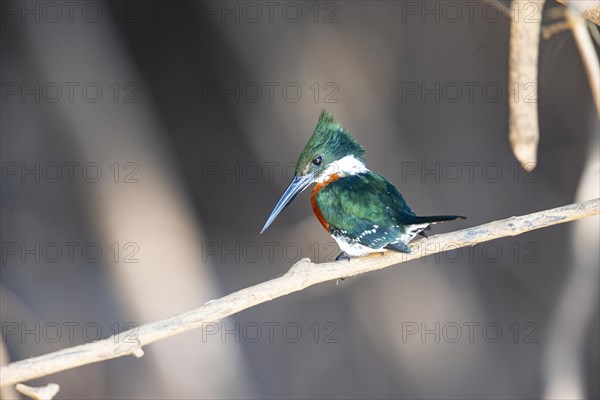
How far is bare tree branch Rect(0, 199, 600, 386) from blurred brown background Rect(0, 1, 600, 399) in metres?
0.97

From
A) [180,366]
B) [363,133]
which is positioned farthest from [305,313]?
[363,133]

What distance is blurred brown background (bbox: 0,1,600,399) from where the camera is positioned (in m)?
2.83

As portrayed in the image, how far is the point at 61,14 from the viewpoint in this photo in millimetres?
2805

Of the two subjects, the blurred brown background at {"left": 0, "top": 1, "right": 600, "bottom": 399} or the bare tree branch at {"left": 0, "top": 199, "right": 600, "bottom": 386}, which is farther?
the blurred brown background at {"left": 0, "top": 1, "right": 600, "bottom": 399}

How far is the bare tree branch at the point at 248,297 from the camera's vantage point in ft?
5.58

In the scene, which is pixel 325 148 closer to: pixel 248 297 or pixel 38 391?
pixel 248 297

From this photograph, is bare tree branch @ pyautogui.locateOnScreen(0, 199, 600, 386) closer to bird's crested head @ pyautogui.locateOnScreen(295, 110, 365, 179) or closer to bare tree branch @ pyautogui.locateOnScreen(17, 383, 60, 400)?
bare tree branch @ pyautogui.locateOnScreen(17, 383, 60, 400)

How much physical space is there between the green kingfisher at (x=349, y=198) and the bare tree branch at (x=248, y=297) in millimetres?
60

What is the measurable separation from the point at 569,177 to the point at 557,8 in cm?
65

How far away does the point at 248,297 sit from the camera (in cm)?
183

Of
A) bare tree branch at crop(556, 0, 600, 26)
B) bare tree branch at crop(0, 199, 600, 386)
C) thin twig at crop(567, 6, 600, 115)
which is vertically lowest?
bare tree branch at crop(0, 199, 600, 386)

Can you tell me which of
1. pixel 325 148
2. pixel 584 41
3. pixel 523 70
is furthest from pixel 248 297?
pixel 584 41

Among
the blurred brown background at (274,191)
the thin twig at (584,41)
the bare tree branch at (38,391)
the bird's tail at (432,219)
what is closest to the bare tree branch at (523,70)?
the thin twig at (584,41)

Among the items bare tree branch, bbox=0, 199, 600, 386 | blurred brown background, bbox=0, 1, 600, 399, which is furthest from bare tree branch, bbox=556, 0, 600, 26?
A: blurred brown background, bbox=0, 1, 600, 399
